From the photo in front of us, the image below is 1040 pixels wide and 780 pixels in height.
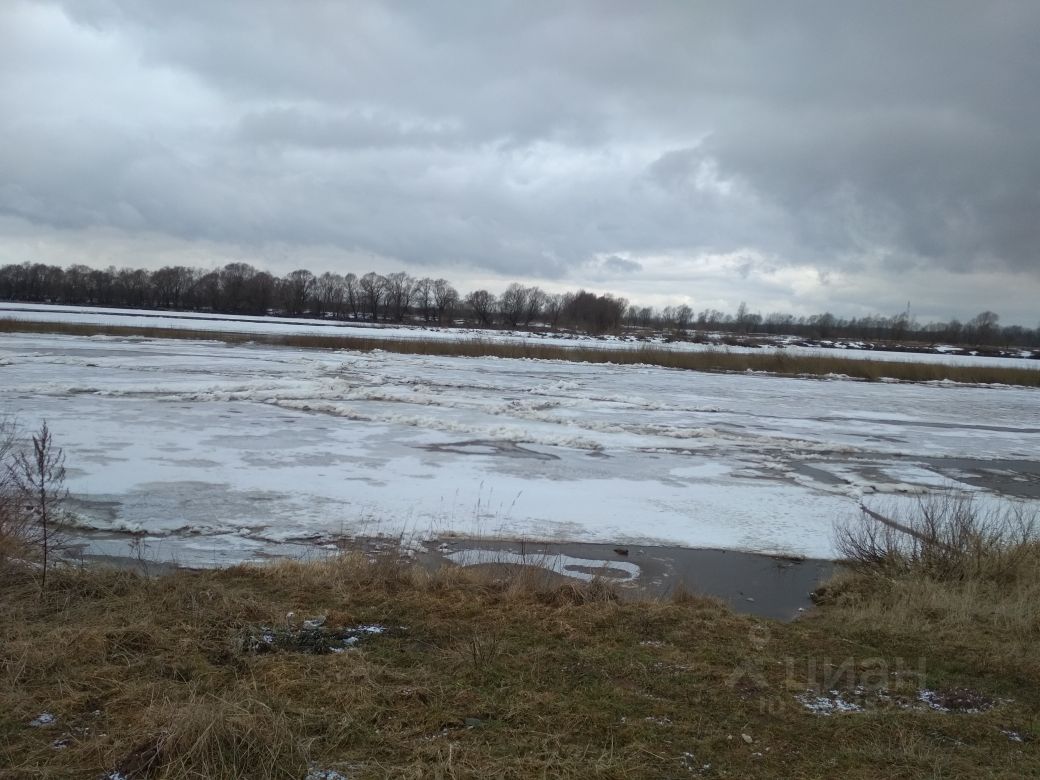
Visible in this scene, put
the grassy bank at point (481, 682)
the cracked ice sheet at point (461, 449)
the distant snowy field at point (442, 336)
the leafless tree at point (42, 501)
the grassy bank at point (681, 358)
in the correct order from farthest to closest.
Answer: the distant snowy field at point (442, 336) → the grassy bank at point (681, 358) → the cracked ice sheet at point (461, 449) → the leafless tree at point (42, 501) → the grassy bank at point (481, 682)

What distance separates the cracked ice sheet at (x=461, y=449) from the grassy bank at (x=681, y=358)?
504 inches

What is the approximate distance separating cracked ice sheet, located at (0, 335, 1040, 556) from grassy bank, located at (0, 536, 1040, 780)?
100 inches

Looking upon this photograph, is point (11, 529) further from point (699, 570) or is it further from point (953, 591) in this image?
point (953, 591)

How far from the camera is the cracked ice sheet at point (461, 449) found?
8969mm

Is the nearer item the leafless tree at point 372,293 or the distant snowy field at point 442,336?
the distant snowy field at point 442,336

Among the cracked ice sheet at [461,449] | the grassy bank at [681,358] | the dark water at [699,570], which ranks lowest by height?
the dark water at [699,570]

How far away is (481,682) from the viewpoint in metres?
4.22

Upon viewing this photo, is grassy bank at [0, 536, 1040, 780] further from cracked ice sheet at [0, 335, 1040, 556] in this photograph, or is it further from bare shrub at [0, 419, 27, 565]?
cracked ice sheet at [0, 335, 1040, 556]

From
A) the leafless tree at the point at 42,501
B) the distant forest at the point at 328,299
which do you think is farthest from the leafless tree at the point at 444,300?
the leafless tree at the point at 42,501

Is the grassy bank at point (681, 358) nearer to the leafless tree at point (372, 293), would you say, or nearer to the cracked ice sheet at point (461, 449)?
the cracked ice sheet at point (461, 449)

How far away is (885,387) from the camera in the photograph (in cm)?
3450

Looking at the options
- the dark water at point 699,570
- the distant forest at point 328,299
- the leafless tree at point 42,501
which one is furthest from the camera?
the distant forest at point 328,299

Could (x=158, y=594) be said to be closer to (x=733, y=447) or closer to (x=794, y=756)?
(x=794, y=756)

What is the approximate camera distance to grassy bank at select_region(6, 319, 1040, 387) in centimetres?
4003
